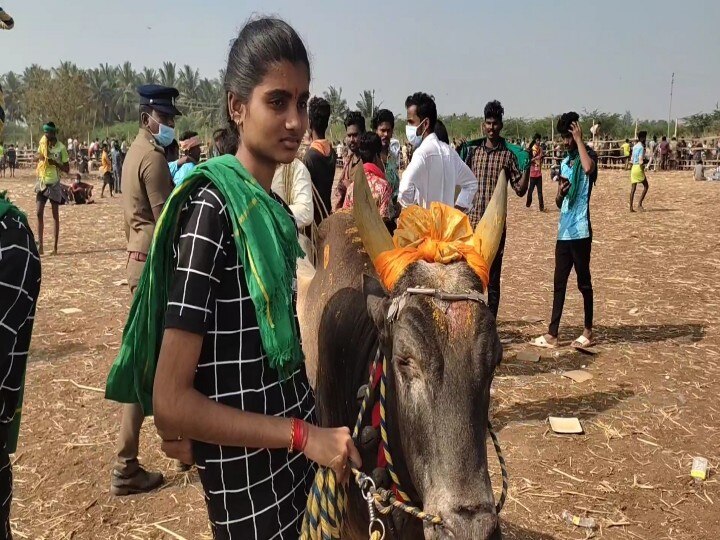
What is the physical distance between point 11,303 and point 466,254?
1.62 meters

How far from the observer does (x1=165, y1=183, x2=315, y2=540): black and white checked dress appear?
164 centimetres

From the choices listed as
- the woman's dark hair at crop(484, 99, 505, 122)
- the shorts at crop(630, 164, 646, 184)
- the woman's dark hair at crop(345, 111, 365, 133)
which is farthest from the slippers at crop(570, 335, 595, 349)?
the shorts at crop(630, 164, 646, 184)

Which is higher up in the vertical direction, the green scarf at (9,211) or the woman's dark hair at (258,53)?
the woman's dark hair at (258,53)

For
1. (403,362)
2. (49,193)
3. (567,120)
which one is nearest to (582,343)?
(567,120)

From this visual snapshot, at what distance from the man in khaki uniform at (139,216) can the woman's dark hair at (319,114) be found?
2281 millimetres

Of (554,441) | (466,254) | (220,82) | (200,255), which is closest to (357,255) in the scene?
(466,254)

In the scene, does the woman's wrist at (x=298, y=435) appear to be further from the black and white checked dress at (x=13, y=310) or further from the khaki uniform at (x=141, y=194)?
the khaki uniform at (x=141, y=194)

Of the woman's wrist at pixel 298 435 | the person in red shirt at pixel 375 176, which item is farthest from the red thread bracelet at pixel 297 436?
the person in red shirt at pixel 375 176

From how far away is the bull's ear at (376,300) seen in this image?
2.33m

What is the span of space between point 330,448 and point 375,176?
485 centimetres

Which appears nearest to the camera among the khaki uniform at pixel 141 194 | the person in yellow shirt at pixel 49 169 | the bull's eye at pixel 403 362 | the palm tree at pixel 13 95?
the bull's eye at pixel 403 362

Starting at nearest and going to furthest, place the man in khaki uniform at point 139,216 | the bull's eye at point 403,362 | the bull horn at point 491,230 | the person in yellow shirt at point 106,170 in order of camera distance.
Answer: the bull's eye at point 403,362 < the bull horn at point 491,230 < the man in khaki uniform at point 139,216 < the person in yellow shirt at point 106,170

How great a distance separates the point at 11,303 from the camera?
171cm

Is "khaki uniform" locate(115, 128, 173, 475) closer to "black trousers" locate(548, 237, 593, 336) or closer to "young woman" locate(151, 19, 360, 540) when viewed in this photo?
"young woman" locate(151, 19, 360, 540)
